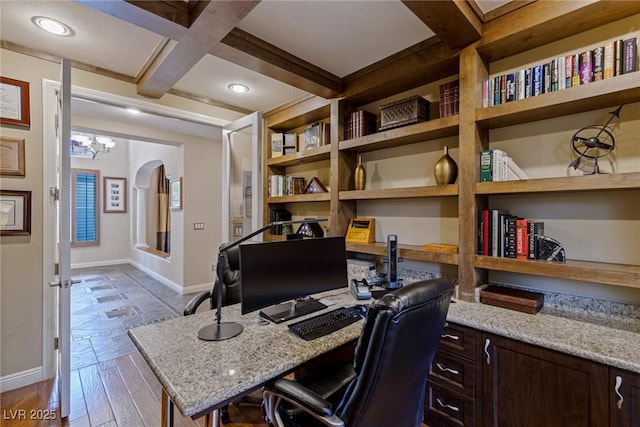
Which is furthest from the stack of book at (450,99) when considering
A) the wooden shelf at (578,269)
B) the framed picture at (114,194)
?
the framed picture at (114,194)

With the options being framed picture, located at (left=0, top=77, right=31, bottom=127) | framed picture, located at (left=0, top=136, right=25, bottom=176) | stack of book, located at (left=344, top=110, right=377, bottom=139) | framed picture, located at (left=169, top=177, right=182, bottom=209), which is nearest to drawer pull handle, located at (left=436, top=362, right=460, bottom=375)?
stack of book, located at (left=344, top=110, right=377, bottom=139)

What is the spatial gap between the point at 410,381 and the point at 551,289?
52.5 inches

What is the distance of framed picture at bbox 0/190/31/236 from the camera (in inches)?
89.9

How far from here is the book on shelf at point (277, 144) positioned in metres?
3.57

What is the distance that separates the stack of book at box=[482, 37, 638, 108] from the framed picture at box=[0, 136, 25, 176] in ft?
11.3

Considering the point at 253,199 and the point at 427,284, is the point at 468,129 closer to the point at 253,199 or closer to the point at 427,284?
the point at 427,284

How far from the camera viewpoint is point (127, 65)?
2645 millimetres

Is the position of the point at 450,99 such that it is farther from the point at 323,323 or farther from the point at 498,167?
the point at 323,323

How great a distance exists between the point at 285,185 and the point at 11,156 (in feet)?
7.50

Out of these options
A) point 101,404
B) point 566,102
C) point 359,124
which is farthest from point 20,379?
point 566,102

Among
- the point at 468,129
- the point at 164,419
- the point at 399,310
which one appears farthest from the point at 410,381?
the point at 468,129

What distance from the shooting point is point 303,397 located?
1.11 metres

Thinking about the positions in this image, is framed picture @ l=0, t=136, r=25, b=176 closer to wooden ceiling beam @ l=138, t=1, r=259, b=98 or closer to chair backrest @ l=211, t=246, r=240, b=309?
wooden ceiling beam @ l=138, t=1, r=259, b=98

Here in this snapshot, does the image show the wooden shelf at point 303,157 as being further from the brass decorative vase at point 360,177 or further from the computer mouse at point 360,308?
the computer mouse at point 360,308
